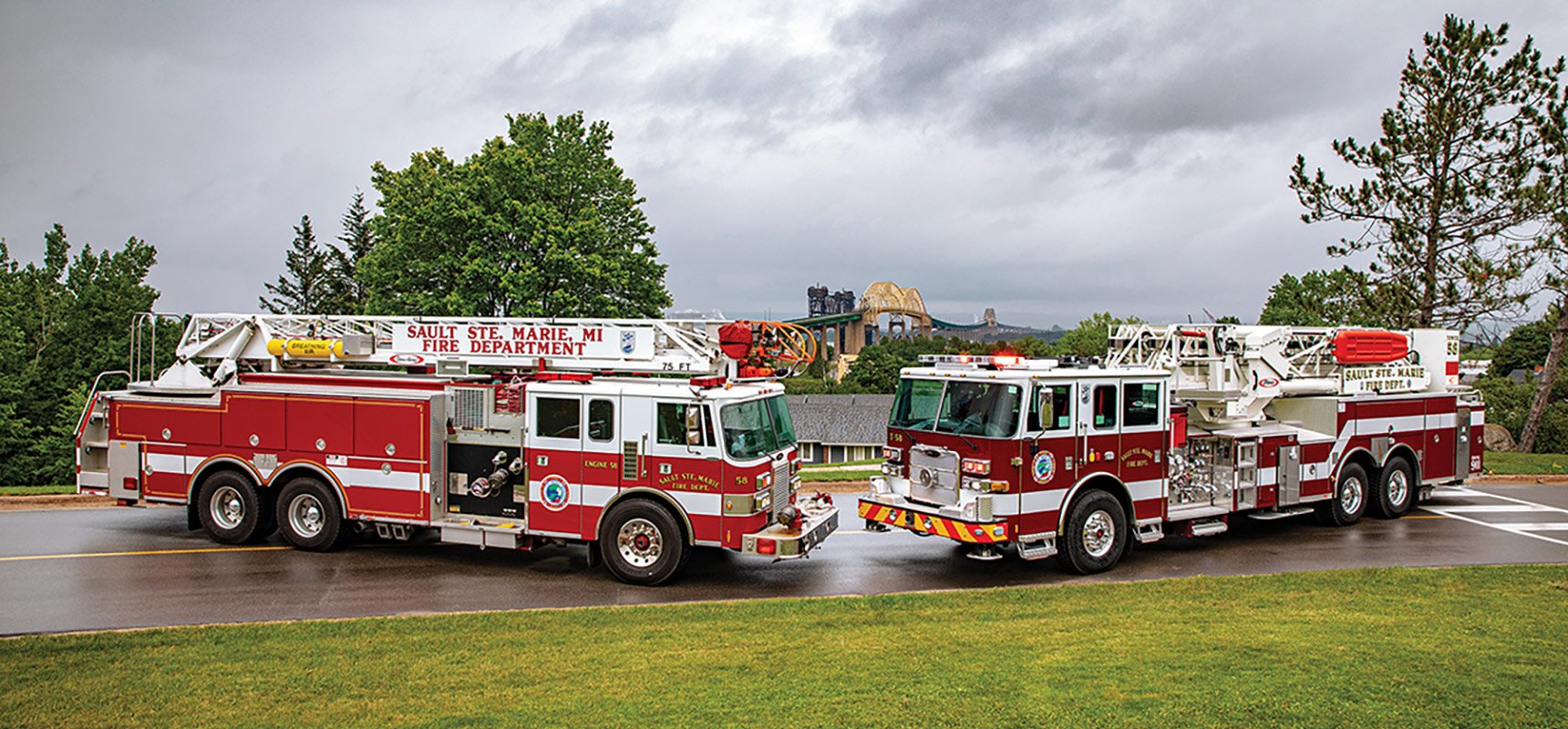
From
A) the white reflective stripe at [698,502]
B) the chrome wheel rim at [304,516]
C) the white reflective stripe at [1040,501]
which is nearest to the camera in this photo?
the white reflective stripe at [698,502]

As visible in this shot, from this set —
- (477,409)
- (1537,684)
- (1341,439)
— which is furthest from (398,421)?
(1341,439)

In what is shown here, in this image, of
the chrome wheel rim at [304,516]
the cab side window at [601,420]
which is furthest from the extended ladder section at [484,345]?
the chrome wheel rim at [304,516]

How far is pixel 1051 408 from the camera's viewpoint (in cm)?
1224

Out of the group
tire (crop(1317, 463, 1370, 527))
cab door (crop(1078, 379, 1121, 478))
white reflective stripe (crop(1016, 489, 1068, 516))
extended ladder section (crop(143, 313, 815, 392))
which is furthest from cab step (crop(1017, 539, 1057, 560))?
tire (crop(1317, 463, 1370, 527))

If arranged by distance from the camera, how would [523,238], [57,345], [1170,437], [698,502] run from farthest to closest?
[57,345]
[523,238]
[1170,437]
[698,502]

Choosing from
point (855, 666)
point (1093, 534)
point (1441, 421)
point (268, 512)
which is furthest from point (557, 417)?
point (1441, 421)

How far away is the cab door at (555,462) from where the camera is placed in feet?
40.4

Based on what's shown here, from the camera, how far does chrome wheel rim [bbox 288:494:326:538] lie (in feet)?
44.8

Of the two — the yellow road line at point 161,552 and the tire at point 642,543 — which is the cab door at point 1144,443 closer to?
the tire at point 642,543

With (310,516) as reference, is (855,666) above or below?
below

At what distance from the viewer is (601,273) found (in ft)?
105

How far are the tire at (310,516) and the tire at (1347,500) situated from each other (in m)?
15.1

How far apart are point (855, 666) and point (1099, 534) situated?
5.85 metres

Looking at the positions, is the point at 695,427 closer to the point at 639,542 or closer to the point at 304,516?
the point at 639,542
